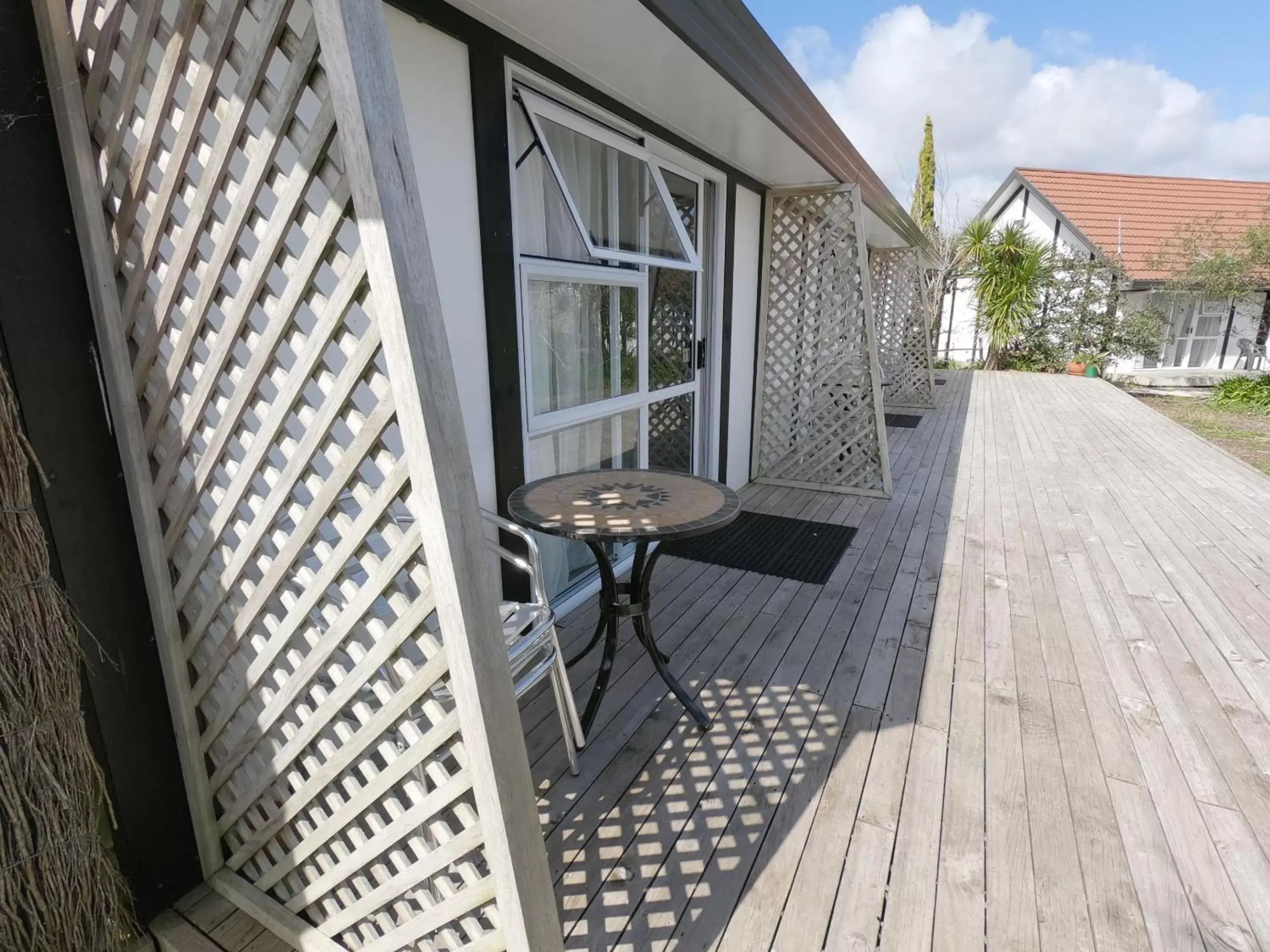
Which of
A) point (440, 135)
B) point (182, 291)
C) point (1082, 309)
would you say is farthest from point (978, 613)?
point (1082, 309)

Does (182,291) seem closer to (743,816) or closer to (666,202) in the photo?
(743,816)

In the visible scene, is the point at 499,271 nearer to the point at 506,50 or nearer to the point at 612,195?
the point at 506,50

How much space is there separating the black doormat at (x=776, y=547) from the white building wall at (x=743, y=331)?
725 millimetres

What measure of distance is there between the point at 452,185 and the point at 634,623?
1517mm

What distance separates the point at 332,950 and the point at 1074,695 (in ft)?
7.63

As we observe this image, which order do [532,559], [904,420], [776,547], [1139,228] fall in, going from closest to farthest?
[532,559], [776,547], [904,420], [1139,228]

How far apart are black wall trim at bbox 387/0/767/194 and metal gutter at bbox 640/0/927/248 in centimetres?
56

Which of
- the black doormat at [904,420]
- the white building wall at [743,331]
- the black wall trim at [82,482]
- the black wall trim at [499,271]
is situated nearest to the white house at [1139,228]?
the black doormat at [904,420]

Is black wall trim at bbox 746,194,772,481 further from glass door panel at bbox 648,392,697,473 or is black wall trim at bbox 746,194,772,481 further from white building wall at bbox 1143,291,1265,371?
white building wall at bbox 1143,291,1265,371

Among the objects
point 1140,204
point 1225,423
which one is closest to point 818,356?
point 1225,423

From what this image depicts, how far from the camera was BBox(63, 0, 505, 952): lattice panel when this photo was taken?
0.98 metres

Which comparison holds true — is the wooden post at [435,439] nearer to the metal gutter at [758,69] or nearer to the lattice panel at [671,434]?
the metal gutter at [758,69]

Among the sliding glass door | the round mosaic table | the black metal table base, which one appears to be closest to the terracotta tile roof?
the sliding glass door

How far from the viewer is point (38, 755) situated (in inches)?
44.3
